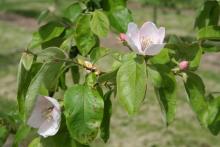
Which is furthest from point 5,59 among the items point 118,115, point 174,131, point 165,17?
point 165,17

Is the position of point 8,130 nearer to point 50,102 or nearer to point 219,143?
point 50,102

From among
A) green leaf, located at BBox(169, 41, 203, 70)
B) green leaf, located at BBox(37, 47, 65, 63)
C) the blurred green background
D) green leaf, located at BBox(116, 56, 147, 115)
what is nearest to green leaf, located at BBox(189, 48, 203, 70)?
green leaf, located at BBox(169, 41, 203, 70)

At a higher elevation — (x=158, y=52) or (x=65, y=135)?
(x=158, y=52)

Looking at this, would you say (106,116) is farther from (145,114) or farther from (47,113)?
(145,114)

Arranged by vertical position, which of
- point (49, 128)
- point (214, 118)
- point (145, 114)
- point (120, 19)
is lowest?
point (145, 114)

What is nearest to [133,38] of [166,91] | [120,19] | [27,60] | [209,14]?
[166,91]

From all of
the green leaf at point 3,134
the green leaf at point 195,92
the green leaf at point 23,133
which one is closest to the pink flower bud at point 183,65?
the green leaf at point 195,92
